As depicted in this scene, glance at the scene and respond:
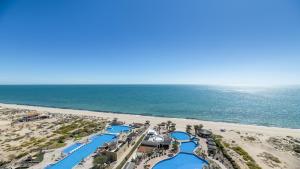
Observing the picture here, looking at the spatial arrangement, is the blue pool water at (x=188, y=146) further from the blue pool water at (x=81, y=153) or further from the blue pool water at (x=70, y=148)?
the blue pool water at (x=70, y=148)

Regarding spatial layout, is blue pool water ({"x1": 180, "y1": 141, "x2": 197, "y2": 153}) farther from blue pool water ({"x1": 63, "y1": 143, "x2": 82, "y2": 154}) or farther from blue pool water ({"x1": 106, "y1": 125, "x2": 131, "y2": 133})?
blue pool water ({"x1": 63, "y1": 143, "x2": 82, "y2": 154})

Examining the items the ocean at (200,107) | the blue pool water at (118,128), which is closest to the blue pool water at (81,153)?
the blue pool water at (118,128)

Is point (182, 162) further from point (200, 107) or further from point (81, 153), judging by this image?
point (200, 107)

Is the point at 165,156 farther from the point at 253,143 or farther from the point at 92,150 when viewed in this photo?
the point at 253,143

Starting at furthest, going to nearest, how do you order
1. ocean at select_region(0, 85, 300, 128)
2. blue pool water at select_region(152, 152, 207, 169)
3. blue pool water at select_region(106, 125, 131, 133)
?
ocean at select_region(0, 85, 300, 128), blue pool water at select_region(106, 125, 131, 133), blue pool water at select_region(152, 152, 207, 169)

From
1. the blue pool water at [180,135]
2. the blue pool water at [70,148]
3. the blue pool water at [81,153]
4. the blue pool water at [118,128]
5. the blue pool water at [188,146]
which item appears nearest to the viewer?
the blue pool water at [81,153]

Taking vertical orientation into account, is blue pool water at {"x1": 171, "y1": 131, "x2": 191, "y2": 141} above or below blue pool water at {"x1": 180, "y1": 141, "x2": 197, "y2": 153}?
above

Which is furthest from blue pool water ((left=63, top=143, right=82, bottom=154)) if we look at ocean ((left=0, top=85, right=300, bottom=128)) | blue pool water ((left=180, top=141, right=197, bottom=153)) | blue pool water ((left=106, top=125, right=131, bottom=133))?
ocean ((left=0, top=85, right=300, bottom=128))
